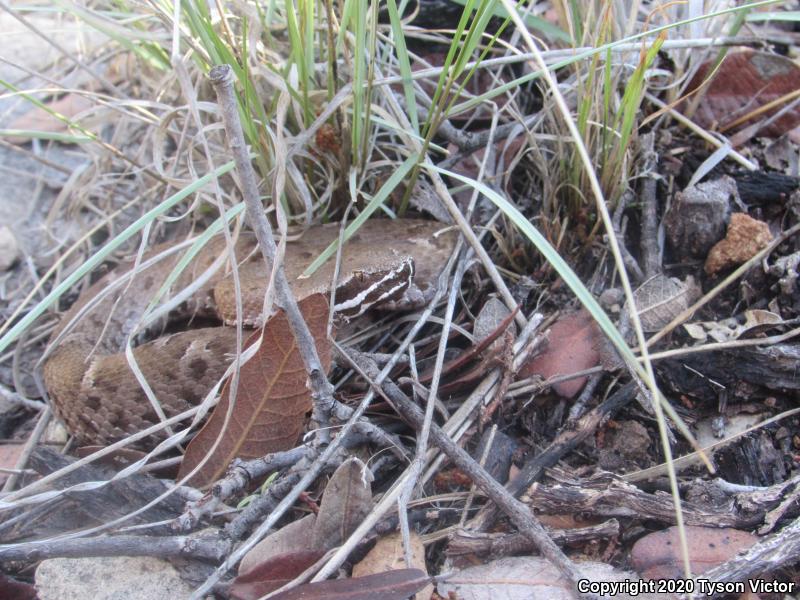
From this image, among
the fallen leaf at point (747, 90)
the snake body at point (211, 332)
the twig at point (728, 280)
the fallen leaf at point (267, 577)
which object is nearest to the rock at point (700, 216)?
the twig at point (728, 280)

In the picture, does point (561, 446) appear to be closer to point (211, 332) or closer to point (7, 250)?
point (211, 332)

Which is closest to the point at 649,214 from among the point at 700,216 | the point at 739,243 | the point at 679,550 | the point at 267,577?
the point at 700,216

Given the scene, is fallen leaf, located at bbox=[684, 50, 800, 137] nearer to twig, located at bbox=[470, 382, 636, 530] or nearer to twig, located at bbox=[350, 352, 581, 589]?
twig, located at bbox=[470, 382, 636, 530]

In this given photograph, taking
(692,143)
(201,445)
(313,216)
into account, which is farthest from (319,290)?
(692,143)

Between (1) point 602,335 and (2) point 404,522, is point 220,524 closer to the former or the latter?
(2) point 404,522

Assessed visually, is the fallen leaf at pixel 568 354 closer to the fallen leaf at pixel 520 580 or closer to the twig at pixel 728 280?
the twig at pixel 728 280

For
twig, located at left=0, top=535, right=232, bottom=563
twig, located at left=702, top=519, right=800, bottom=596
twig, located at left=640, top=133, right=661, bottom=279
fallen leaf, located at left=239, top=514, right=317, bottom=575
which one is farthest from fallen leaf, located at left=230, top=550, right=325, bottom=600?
twig, located at left=640, top=133, right=661, bottom=279
